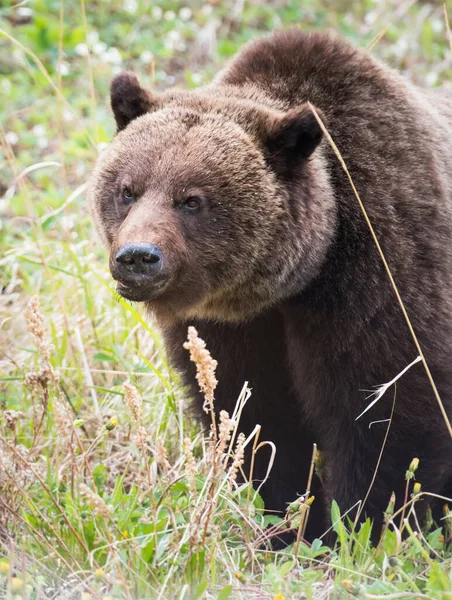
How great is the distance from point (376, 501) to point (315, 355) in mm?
845

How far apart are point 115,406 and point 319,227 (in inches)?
84.5

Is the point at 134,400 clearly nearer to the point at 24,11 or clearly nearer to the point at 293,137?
the point at 293,137

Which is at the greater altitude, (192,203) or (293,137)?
(293,137)

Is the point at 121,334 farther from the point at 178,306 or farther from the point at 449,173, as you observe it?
the point at 449,173

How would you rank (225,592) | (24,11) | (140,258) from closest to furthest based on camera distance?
(225,592), (140,258), (24,11)

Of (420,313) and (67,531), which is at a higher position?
(420,313)

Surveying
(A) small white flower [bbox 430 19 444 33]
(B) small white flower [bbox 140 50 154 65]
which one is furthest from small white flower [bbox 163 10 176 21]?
(A) small white flower [bbox 430 19 444 33]

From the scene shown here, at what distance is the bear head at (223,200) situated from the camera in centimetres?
450

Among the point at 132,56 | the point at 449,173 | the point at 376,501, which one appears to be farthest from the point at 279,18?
the point at 376,501

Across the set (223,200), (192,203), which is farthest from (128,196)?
(223,200)

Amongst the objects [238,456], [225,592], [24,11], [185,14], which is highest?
[24,11]

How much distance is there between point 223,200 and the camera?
180 inches

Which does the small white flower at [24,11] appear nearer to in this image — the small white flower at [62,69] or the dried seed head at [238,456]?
the small white flower at [62,69]

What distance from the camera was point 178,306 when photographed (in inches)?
185
